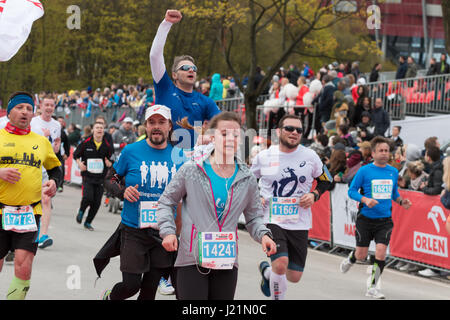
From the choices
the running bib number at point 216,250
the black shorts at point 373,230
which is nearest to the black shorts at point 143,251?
the running bib number at point 216,250

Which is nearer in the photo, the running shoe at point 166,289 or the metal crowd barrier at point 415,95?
the running shoe at point 166,289

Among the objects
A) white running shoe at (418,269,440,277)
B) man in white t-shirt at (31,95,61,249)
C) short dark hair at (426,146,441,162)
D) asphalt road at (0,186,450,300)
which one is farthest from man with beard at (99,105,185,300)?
short dark hair at (426,146,441,162)

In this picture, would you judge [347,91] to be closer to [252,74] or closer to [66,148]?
[252,74]

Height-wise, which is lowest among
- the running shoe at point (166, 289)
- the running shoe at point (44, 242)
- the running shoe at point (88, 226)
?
the running shoe at point (88, 226)

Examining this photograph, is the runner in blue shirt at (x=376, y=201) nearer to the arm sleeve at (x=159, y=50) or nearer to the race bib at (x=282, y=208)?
the race bib at (x=282, y=208)

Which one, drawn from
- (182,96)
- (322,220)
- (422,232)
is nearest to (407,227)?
(422,232)

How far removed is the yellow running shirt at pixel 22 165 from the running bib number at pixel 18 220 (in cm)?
7

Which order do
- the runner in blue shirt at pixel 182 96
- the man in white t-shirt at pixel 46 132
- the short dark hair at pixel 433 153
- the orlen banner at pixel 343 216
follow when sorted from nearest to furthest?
the runner in blue shirt at pixel 182 96
the man in white t-shirt at pixel 46 132
the short dark hair at pixel 433 153
the orlen banner at pixel 343 216

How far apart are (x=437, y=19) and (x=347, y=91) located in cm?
3416

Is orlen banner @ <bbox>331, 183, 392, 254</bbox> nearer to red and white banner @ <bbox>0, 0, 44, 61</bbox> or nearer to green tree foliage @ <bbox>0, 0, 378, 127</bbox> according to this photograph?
red and white banner @ <bbox>0, 0, 44, 61</bbox>

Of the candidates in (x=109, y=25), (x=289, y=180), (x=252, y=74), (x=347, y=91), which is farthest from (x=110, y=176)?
(x=109, y=25)

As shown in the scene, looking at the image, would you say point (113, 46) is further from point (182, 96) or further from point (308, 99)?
point (182, 96)

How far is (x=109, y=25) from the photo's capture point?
3766 centimetres

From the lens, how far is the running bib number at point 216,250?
16.9ft
